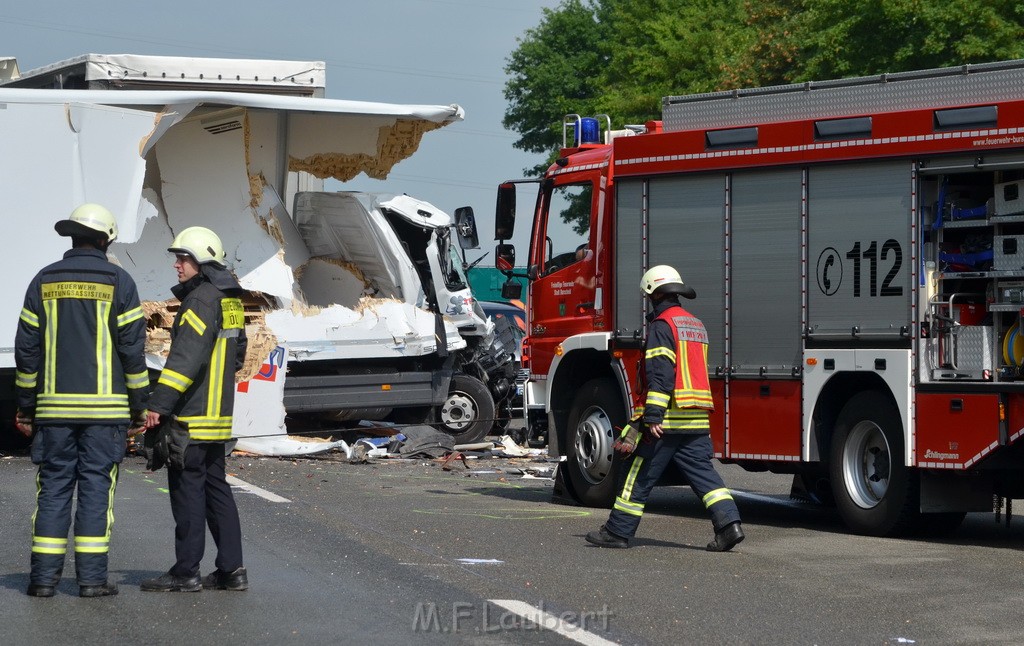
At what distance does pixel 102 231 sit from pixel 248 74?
875 centimetres

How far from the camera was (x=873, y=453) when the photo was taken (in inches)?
387

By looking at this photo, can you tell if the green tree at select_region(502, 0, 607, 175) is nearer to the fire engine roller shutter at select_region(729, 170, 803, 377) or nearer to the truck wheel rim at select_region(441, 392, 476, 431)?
the truck wheel rim at select_region(441, 392, 476, 431)

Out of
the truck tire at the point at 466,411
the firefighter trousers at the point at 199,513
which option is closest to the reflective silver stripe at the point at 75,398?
the firefighter trousers at the point at 199,513

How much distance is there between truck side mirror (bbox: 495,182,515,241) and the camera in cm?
1190

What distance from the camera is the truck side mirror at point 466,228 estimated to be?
613 inches

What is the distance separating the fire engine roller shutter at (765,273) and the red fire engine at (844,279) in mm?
13

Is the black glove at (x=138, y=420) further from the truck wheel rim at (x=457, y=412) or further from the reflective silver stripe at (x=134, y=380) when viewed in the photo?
the truck wheel rim at (x=457, y=412)

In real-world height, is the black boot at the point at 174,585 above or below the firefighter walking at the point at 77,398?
below

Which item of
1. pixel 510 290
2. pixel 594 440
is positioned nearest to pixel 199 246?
pixel 594 440

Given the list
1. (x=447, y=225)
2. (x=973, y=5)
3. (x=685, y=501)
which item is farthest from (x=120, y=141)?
(x=973, y=5)

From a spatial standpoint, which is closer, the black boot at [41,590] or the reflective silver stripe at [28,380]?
the black boot at [41,590]

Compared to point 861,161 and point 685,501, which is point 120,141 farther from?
point 861,161

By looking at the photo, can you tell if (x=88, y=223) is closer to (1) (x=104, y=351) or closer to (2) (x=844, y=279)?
A: (1) (x=104, y=351)

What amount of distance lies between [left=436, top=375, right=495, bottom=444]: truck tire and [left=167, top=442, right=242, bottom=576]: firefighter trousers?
30.1ft
